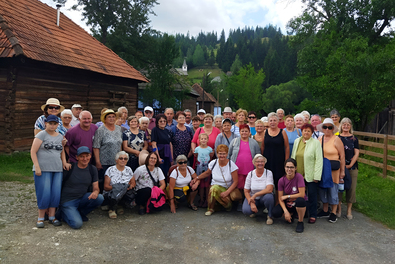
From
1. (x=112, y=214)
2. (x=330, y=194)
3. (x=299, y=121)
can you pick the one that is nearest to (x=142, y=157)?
(x=112, y=214)

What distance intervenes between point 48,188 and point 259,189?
11.4 ft

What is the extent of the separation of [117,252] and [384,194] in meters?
6.30

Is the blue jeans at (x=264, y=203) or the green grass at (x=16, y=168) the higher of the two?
the blue jeans at (x=264, y=203)

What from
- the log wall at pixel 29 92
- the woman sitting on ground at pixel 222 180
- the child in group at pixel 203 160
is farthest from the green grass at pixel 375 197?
the log wall at pixel 29 92

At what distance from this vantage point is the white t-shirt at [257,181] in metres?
5.28

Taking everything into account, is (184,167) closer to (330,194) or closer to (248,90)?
(330,194)

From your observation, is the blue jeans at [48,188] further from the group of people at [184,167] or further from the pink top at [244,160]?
the pink top at [244,160]

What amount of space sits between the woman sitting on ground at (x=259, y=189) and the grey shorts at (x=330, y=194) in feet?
3.23

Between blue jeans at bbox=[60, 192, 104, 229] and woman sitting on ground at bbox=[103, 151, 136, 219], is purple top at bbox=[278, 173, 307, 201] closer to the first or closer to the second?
woman sitting on ground at bbox=[103, 151, 136, 219]

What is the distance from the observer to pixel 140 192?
553cm

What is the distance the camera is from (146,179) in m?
5.62

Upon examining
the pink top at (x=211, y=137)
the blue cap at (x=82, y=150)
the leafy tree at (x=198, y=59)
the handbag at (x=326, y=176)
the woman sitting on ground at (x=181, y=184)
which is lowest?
the woman sitting on ground at (x=181, y=184)

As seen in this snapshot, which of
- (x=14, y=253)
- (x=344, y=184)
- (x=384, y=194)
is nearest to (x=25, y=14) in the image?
(x=14, y=253)

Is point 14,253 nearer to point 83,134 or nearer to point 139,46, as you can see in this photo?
point 83,134
